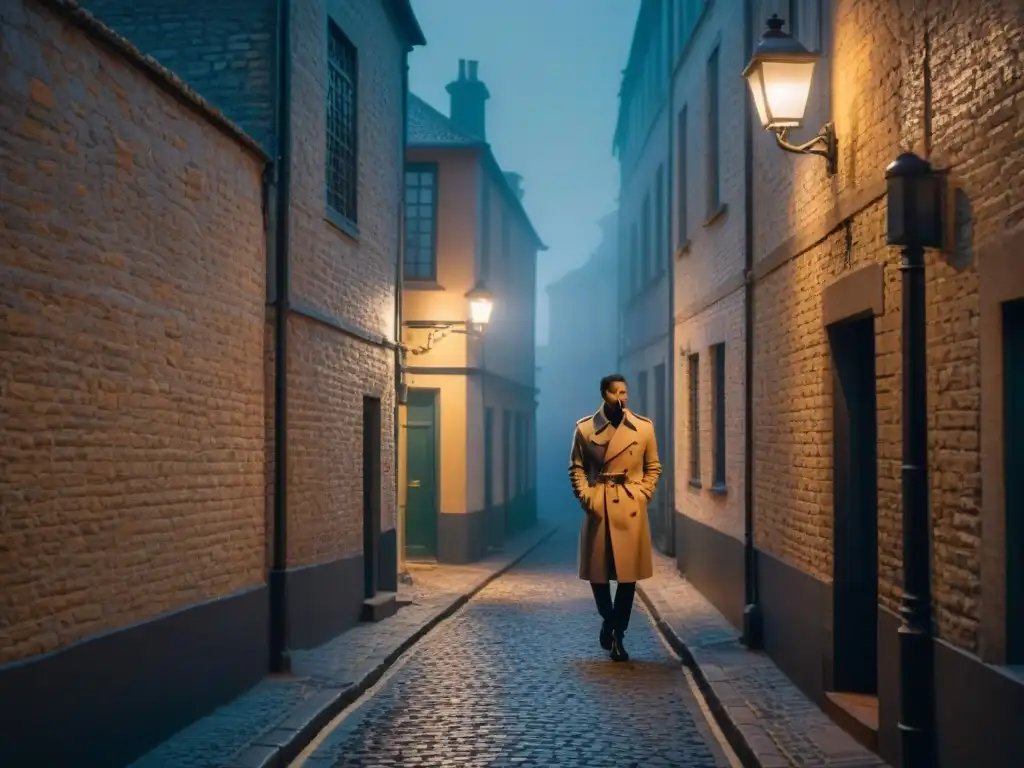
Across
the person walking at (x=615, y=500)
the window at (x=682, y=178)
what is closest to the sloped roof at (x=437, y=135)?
the window at (x=682, y=178)

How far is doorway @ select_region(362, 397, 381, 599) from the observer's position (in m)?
13.2

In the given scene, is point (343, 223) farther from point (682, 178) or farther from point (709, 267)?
point (682, 178)

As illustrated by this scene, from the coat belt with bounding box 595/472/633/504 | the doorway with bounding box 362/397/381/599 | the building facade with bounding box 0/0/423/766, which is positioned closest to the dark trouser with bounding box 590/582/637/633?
the coat belt with bounding box 595/472/633/504

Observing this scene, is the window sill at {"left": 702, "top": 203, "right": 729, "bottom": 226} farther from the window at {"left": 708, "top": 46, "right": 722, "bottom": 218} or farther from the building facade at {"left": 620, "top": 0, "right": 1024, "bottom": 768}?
the window at {"left": 708, "top": 46, "right": 722, "bottom": 218}

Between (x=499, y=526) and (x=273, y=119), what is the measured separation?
14.4 meters

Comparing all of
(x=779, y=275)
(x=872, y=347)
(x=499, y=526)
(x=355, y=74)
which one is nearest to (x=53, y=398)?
(x=872, y=347)

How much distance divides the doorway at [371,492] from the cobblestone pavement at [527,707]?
1074mm

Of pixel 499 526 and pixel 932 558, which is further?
pixel 499 526

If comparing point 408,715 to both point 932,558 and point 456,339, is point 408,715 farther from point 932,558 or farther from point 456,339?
point 456,339

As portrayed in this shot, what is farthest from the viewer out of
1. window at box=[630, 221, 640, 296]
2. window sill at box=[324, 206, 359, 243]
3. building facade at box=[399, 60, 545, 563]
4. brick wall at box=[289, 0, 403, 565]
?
window at box=[630, 221, 640, 296]

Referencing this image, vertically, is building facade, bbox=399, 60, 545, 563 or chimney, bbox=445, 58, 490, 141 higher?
chimney, bbox=445, 58, 490, 141

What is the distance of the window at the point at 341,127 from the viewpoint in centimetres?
1214

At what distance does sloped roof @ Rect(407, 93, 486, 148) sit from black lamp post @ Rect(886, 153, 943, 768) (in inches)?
594

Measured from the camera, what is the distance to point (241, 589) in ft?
29.5
